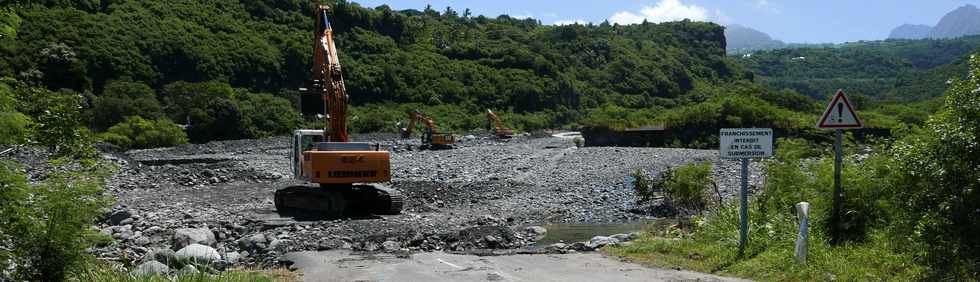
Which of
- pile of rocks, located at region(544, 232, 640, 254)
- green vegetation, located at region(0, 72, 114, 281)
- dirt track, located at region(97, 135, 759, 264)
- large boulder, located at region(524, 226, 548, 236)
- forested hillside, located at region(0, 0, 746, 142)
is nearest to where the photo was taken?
green vegetation, located at region(0, 72, 114, 281)

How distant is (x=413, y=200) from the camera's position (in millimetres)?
23875

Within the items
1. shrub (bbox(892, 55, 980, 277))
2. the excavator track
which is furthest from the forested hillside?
shrub (bbox(892, 55, 980, 277))

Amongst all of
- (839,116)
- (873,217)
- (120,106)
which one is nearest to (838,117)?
(839,116)

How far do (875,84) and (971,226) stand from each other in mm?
156395

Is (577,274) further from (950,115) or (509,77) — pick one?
(509,77)

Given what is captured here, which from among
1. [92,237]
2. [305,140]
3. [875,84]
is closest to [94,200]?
[92,237]

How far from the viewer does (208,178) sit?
1233 inches

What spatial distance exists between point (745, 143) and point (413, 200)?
14.1m

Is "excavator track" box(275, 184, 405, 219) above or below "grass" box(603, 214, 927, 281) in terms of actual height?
below

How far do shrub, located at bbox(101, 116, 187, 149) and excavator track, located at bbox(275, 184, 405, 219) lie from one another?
3522 cm

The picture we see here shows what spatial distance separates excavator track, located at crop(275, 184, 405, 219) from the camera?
19016 mm

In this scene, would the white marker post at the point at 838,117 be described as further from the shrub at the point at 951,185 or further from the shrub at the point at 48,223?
the shrub at the point at 48,223

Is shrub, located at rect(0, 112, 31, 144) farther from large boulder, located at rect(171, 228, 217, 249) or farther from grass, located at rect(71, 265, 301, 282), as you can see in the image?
large boulder, located at rect(171, 228, 217, 249)

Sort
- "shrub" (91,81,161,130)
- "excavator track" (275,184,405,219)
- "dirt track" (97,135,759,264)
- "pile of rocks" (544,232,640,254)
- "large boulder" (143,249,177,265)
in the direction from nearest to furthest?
1. "large boulder" (143,249,177,265)
2. "pile of rocks" (544,232,640,254)
3. "dirt track" (97,135,759,264)
4. "excavator track" (275,184,405,219)
5. "shrub" (91,81,161,130)
